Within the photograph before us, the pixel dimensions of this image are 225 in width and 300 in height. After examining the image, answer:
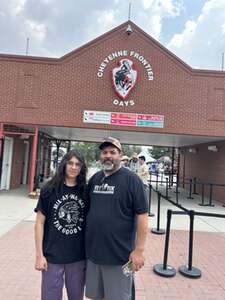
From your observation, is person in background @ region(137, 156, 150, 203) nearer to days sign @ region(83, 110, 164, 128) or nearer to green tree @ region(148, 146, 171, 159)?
days sign @ region(83, 110, 164, 128)

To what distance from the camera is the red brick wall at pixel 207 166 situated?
13.1 meters

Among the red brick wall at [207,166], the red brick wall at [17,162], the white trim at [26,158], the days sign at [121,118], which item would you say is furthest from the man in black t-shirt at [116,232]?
the white trim at [26,158]

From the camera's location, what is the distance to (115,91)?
1134 cm

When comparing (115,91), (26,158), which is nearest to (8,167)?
(26,158)

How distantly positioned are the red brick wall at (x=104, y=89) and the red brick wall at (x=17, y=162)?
2858mm

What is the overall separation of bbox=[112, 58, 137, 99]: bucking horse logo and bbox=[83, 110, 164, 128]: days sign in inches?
31.6

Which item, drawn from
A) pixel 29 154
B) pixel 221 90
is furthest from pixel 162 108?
pixel 29 154

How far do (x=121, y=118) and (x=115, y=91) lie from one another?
1105 mm

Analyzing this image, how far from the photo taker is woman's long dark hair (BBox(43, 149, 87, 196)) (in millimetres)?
2389

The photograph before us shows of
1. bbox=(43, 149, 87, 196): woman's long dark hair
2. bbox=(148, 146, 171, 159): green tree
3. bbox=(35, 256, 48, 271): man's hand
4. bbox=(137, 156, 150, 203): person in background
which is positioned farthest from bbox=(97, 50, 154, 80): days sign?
bbox=(148, 146, 171, 159): green tree

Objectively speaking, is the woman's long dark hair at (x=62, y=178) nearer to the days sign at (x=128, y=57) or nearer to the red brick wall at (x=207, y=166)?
the days sign at (x=128, y=57)

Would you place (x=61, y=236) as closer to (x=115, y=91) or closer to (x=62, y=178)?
(x=62, y=178)

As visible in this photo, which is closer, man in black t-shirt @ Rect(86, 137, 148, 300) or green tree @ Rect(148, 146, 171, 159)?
man in black t-shirt @ Rect(86, 137, 148, 300)

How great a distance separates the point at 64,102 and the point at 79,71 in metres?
1.41
